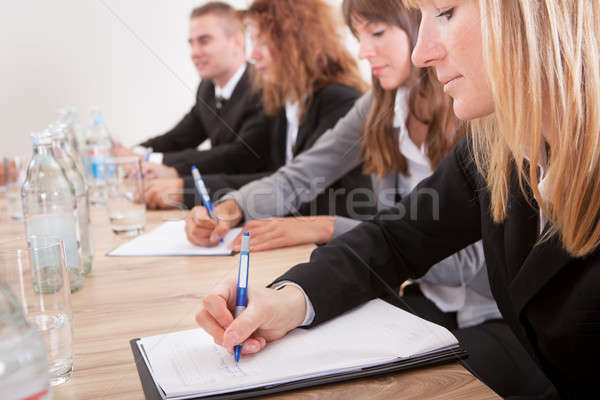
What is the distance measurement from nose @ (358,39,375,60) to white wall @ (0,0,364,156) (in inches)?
52.3

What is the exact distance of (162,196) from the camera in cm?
158

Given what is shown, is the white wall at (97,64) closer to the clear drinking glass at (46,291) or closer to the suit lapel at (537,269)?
the suit lapel at (537,269)

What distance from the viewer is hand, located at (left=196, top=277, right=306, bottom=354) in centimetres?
61

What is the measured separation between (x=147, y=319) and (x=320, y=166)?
933mm

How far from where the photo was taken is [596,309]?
594mm

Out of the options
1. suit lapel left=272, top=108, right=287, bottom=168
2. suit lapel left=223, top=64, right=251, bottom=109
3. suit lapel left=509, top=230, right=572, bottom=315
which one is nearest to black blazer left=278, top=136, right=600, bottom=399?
suit lapel left=509, top=230, right=572, bottom=315

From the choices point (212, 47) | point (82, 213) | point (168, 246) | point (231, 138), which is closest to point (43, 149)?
point (82, 213)

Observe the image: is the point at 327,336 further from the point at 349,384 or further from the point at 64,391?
the point at 64,391

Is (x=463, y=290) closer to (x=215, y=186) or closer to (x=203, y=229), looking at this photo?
(x=203, y=229)

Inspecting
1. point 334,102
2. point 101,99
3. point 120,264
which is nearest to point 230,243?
point 120,264

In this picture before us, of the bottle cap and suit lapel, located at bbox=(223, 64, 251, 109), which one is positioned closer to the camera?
the bottle cap

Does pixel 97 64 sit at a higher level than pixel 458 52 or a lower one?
higher

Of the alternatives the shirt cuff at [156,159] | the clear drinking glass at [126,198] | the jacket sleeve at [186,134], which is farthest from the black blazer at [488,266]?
the jacket sleeve at [186,134]

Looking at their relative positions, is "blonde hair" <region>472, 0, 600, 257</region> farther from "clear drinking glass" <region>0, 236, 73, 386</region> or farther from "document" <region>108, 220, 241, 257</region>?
"document" <region>108, 220, 241, 257</region>
